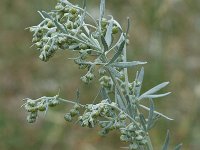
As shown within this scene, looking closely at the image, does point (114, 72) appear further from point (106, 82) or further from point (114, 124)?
point (114, 124)

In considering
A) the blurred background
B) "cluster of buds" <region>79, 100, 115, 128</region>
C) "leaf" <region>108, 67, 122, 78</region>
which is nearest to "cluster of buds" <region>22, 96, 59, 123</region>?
"cluster of buds" <region>79, 100, 115, 128</region>

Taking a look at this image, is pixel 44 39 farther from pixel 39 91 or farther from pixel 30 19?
pixel 30 19

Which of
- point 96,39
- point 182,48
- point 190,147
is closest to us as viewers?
point 96,39

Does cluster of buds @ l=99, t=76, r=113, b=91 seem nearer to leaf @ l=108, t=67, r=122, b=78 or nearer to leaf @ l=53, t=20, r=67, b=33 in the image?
leaf @ l=108, t=67, r=122, b=78

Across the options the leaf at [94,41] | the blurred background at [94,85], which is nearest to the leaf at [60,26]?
the leaf at [94,41]

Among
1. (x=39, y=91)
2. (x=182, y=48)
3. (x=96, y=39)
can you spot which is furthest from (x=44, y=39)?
(x=182, y=48)

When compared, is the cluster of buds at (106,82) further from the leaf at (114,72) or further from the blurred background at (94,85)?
the blurred background at (94,85)
